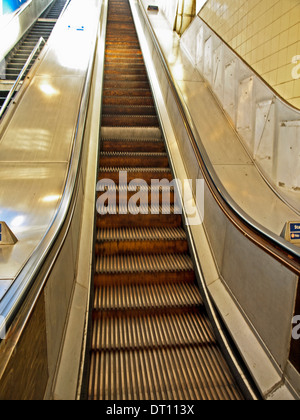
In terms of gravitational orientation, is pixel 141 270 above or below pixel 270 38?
below

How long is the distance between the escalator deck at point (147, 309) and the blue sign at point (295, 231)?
3.28ft

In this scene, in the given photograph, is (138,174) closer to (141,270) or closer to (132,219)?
(132,219)

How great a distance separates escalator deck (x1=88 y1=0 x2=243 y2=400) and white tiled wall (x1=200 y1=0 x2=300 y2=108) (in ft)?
5.43

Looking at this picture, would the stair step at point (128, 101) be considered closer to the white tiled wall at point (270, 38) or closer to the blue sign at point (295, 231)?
the white tiled wall at point (270, 38)

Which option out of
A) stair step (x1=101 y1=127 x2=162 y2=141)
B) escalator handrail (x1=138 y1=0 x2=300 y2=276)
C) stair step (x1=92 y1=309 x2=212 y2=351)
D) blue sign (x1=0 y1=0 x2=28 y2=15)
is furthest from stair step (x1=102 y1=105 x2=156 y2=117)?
blue sign (x1=0 y1=0 x2=28 y2=15)

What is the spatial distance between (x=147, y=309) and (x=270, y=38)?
3.49m

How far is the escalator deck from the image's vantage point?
2.04 m

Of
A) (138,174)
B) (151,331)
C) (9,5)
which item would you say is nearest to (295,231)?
(151,331)

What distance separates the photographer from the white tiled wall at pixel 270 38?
3.29 m

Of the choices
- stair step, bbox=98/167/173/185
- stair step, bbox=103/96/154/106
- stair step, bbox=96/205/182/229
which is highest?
stair step, bbox=103/96/154/106

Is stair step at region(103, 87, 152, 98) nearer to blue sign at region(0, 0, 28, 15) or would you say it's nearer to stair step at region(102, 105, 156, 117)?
stair step at region(102, 105, 156, 117)

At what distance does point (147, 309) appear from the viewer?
259cm

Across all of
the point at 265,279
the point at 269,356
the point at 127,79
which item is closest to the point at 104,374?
the point at 269,356

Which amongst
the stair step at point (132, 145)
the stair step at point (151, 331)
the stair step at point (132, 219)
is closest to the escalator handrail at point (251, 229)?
the stair step at point (132, 219)
